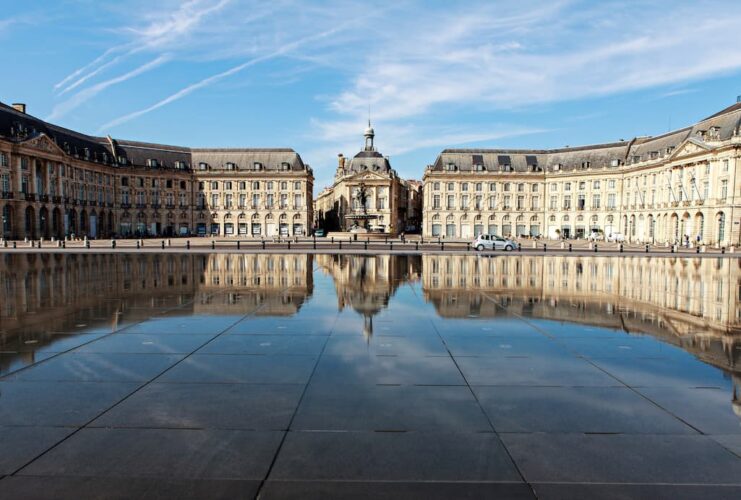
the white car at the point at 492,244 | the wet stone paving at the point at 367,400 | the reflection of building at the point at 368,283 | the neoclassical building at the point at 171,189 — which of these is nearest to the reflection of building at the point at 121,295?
the wet stone paving at the point at 367,400

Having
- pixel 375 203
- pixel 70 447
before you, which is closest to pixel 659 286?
pixel 70 447

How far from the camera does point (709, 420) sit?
6004 millimetres

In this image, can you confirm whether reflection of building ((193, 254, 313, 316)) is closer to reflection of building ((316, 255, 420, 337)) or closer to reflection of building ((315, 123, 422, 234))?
reflection of building ((316, 255, 420, 337))

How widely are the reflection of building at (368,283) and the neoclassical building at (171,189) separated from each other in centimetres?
7005

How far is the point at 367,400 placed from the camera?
6621 mm

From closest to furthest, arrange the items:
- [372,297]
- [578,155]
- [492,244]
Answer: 1. [372,297]
2. [492,244]
3. [578,155]

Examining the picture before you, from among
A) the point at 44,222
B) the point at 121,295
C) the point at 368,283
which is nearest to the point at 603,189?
the point at 368,283

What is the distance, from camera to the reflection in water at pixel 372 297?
10734 millimetres

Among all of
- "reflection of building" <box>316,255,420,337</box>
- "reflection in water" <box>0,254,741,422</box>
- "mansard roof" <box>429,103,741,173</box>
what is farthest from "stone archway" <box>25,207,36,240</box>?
"mansard roof" <box>429,103,741,173</box>

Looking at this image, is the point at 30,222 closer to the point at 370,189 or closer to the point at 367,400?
the point at 370,189

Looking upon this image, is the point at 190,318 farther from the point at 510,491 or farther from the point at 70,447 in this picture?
the point at 510,491

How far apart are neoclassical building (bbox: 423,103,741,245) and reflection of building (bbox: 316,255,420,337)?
54.0 meters

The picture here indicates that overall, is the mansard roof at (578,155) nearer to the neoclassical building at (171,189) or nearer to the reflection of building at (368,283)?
the neoclassical building at (171,189)

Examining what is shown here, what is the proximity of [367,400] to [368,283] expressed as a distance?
42.2 ft
